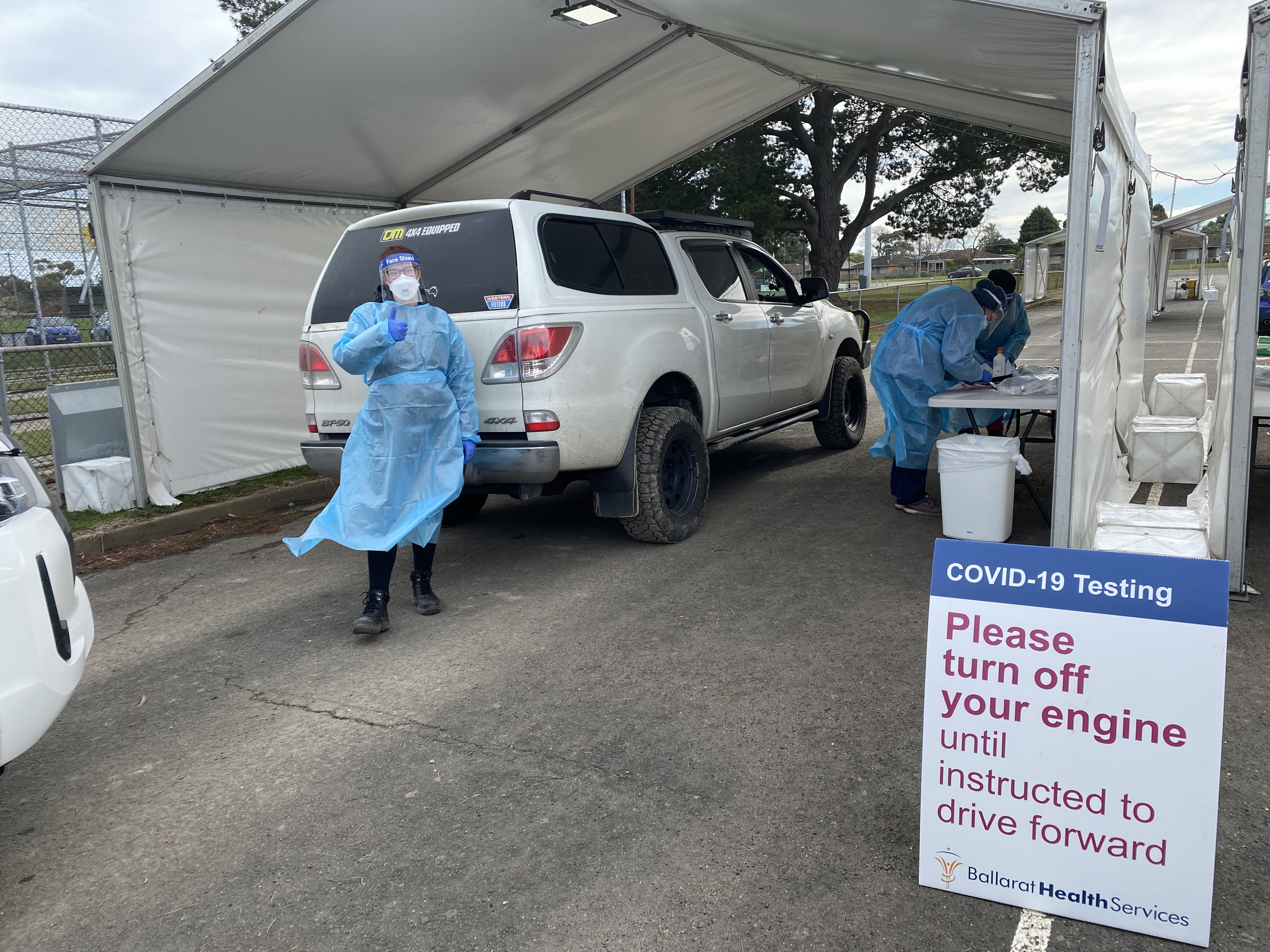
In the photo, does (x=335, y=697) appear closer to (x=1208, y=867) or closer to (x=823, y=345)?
(x=1208, y=867)

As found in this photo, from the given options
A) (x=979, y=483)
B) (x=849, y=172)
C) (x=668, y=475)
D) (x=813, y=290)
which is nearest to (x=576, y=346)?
(x=668, y=475)

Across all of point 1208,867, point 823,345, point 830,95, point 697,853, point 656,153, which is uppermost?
point 830,95

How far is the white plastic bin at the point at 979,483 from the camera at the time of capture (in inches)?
203

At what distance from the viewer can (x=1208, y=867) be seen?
6.94 ft

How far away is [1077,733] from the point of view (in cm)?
221

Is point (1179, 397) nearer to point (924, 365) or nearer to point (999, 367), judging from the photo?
point (999, 367)

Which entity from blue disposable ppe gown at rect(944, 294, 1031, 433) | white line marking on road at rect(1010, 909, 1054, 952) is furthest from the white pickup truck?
white line marking on road at rect(1010, 909, 1054, 952)

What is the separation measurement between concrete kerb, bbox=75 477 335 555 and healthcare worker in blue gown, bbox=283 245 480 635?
108 inches

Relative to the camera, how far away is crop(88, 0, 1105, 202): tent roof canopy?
15.2 ft

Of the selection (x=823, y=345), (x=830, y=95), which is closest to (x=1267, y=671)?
(x=823, y=345)

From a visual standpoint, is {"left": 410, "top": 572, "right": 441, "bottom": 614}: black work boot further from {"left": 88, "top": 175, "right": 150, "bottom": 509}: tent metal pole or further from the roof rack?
{"left": 88, "top": 175, "right": 150, "bottom": 509}: tent metal pole

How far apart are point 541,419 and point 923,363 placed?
2.53 m

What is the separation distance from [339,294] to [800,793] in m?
3.74

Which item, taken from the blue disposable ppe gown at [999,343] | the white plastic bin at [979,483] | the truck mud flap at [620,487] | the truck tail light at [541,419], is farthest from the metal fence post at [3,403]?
the blue disposable ppe gown at [999,343]
